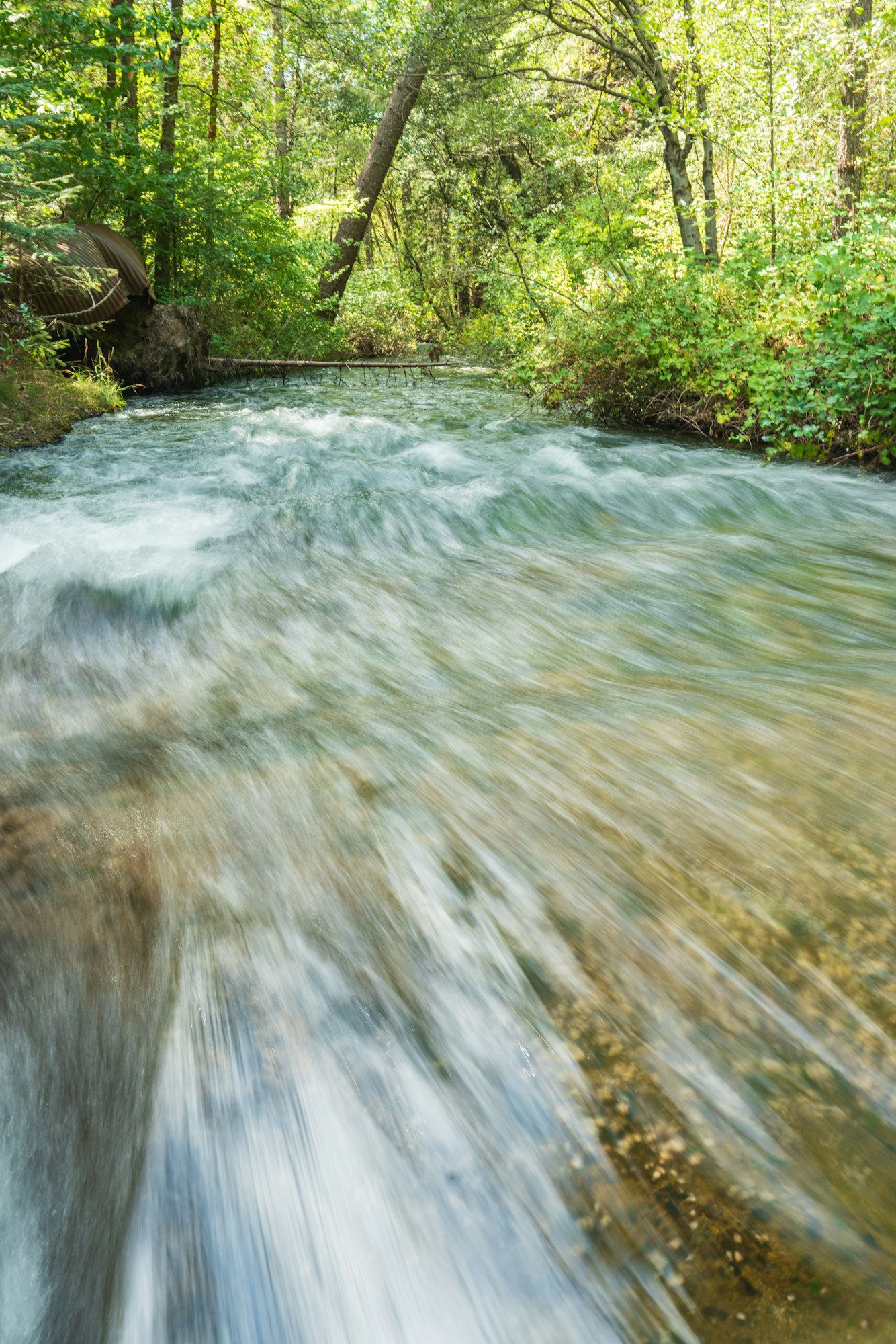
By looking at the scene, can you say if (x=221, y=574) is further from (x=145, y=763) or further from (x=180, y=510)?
(x=145, y=763)

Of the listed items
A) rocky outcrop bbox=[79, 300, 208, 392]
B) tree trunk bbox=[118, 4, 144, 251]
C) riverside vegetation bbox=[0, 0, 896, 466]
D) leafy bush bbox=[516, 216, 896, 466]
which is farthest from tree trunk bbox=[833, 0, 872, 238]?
rocky outcrop bbox=[79, 300, 208, 392]

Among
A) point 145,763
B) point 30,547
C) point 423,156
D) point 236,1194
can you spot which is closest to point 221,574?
point 30,547

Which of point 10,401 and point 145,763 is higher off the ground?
point 10,401

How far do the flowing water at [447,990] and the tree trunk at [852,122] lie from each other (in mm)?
7585

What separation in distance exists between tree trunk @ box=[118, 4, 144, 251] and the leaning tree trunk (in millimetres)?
4158

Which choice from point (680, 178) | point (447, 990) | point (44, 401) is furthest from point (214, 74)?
point (447, 990)

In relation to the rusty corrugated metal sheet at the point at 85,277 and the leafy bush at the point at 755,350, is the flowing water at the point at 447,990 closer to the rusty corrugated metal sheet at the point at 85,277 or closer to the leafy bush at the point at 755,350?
the leafy bush at the point at 755,350

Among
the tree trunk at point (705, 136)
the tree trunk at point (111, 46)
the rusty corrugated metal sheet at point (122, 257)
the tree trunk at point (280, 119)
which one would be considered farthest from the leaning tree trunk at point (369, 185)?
the tree trunk at point (705, 136)

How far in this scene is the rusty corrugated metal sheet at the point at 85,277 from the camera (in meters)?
8.94

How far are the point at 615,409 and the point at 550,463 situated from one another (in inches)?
93.3

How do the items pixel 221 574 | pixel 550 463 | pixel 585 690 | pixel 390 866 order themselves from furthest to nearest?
pixel 550 463
pixel 221 574
pixel 585 690
pixel 390 866

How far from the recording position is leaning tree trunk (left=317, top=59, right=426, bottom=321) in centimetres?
1667

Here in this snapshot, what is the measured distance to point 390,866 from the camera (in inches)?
85.8

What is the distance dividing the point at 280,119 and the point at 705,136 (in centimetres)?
1151
